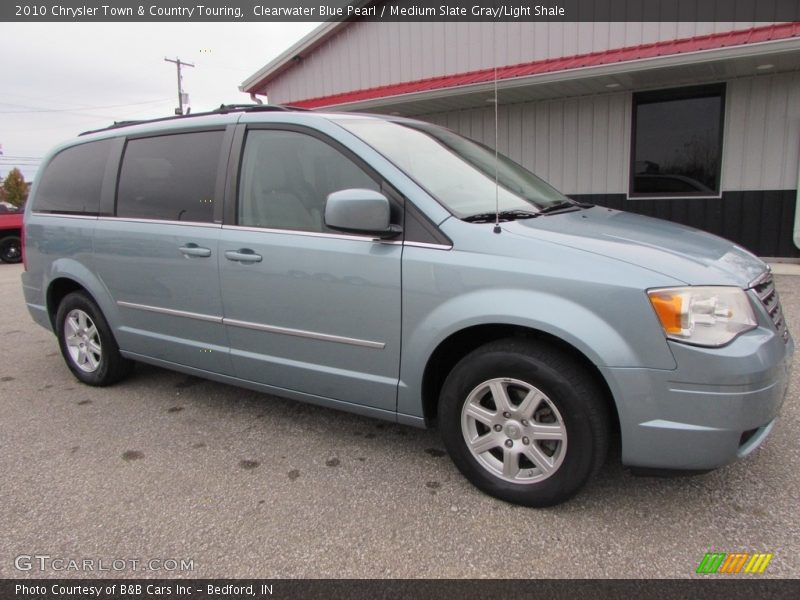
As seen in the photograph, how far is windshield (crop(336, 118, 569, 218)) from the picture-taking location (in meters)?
2.68

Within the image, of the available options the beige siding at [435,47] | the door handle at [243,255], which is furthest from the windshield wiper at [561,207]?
the beige siding at [435,47]

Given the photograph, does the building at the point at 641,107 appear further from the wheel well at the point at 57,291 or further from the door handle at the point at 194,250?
the wheel well at the point at 57,291

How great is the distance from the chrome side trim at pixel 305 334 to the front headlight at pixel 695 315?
122cm

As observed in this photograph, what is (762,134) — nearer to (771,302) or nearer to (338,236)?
(771,302)

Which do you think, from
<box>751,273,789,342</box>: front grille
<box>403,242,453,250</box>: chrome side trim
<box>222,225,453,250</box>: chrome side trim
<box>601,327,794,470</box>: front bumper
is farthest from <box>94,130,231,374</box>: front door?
<box>751,273,789,342</box>: front grille

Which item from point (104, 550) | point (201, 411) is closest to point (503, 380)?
point (104, 550)

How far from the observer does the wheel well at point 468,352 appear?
2.28m

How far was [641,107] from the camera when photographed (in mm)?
8383

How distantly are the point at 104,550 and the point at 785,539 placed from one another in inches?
107

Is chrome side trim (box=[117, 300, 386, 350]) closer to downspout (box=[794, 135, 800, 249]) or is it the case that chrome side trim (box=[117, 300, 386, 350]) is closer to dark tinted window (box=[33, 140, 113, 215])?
dark tinted window (box=[33, 140, 113, 215])

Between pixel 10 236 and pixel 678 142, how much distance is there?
1532 cm

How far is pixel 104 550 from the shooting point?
2230 millimetres

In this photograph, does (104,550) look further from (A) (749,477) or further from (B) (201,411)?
(A) (749,477)

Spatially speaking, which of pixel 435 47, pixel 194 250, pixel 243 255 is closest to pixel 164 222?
pixel 194 250
